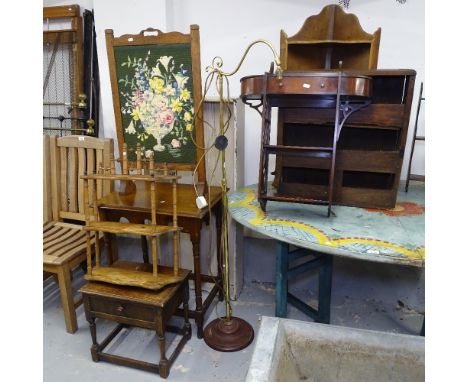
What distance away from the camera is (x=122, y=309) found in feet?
5.82

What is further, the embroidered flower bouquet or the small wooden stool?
the embroidered flower bouquet

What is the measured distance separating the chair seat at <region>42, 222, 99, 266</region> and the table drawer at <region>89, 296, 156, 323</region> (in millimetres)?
352

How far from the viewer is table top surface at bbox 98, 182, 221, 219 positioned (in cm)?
187

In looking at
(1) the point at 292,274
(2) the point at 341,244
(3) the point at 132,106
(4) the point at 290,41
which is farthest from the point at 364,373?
(3) the point at 132,106

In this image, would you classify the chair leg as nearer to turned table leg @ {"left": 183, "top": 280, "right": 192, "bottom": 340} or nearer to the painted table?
turned table leg @ {"left": 183, "top": 280, "right": 192, "bottom": 340}

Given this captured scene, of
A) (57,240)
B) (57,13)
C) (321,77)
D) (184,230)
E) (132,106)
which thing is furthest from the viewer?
(57,13)

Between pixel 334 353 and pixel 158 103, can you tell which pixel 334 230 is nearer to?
pixel 334 353

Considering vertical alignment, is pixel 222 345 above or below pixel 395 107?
below

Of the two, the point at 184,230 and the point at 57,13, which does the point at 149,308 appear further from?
the point at 57,13

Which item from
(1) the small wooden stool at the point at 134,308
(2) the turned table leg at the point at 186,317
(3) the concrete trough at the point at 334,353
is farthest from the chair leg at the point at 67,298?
(3) the concrete trough at the point at 334,353

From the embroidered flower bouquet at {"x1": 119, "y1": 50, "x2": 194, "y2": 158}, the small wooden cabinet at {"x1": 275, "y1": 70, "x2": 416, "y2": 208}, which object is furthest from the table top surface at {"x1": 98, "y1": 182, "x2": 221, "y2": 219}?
the small wooden cabinet at {"x1": 275, "y1": 70, "x2": 416, "y2": 208}

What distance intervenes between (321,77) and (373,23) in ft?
3.37

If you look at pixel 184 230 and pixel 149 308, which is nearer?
pixel 149 308

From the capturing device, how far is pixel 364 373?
1117mm
